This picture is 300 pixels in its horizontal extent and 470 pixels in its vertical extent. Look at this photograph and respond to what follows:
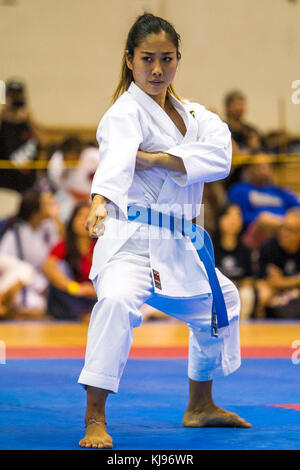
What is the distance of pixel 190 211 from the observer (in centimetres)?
297

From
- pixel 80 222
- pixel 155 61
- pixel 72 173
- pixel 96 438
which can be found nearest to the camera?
pixel 96 438

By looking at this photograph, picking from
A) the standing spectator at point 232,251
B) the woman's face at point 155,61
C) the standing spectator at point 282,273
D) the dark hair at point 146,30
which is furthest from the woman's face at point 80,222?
the woman's face at point 155,61

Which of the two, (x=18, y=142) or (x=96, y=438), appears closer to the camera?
(x=96, y=438)

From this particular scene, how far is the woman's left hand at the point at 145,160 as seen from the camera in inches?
111

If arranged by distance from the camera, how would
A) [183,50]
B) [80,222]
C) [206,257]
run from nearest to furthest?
[206,257]
[80,222]
[183,50]

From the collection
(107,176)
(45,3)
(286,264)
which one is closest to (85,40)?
→ (45,3)

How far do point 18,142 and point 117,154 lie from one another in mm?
6005

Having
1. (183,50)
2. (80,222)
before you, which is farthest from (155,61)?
(183,50)

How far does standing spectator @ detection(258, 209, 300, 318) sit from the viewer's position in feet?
24.2

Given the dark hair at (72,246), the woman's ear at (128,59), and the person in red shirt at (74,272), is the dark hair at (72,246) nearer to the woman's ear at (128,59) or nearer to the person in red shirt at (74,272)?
the person in red shirt at (74,272)

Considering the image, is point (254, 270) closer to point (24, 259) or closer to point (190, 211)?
point (24, 259)

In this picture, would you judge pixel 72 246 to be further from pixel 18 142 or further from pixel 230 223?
pixel 18 142

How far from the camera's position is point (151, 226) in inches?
113

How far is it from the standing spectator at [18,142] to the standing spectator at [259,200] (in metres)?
2.10
